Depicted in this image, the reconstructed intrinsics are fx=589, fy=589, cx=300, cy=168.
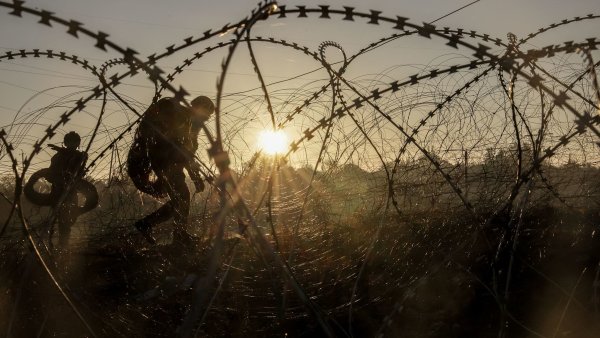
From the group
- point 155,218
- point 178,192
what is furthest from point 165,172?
point 155,218

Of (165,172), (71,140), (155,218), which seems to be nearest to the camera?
(155,218)

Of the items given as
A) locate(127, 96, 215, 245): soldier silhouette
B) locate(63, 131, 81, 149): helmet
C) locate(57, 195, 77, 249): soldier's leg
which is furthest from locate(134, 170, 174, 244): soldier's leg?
locate(63, 131, 81, 149): helmet

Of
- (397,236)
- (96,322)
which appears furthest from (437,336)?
(96,322)

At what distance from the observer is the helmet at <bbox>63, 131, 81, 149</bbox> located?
728 cm

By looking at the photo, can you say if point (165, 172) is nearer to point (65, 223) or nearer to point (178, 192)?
point (178, 192)

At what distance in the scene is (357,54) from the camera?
405 centimetres

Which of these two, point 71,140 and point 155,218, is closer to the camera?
point 155,218

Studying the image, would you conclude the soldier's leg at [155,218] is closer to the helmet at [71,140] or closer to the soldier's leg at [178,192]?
the soldier's leg at [178,192]

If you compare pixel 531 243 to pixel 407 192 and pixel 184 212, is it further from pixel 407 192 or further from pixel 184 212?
pixel 184 212

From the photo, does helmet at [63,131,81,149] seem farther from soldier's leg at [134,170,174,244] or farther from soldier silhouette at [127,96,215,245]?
soldier's leg at [134,170,174,244]

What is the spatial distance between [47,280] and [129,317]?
90 centimetres

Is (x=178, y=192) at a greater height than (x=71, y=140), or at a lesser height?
lesser

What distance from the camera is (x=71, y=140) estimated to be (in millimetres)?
7332

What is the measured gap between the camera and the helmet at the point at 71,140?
728cm
